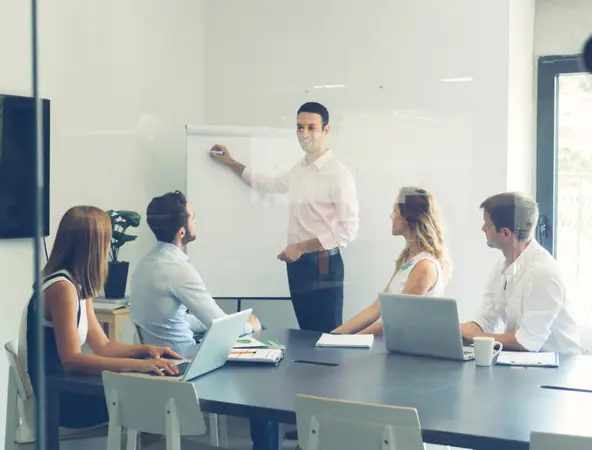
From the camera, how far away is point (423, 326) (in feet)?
8.55

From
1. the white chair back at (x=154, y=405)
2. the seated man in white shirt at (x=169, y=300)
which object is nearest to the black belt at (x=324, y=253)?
the seated man in white shirt at (x=169, y=300)

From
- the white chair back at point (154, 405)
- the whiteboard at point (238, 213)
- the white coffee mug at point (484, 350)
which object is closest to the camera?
the white chair back at point (154, 405)

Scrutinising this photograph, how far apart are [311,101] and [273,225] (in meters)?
0.71

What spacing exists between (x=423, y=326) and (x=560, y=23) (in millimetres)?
1538

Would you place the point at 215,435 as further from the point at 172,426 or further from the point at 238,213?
the point at 238,213

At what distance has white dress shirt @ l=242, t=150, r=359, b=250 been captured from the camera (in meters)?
3.97

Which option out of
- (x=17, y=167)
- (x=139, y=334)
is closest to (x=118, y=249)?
(x=139, y=334)

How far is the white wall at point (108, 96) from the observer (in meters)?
2.90

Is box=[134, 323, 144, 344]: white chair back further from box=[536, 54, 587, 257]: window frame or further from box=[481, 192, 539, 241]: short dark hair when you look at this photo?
box=[536, 54, 587, 257]: window frame

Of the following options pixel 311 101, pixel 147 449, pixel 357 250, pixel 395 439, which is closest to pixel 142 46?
pixel 311 101

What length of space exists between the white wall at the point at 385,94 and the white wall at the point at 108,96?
0.22 metres

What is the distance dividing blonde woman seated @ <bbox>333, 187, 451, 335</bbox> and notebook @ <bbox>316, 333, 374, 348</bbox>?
19 centimetres

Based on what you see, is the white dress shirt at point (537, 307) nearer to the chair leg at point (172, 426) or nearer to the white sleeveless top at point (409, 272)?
the white sleeveless top at point (409, 272)

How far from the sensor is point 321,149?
398cm
